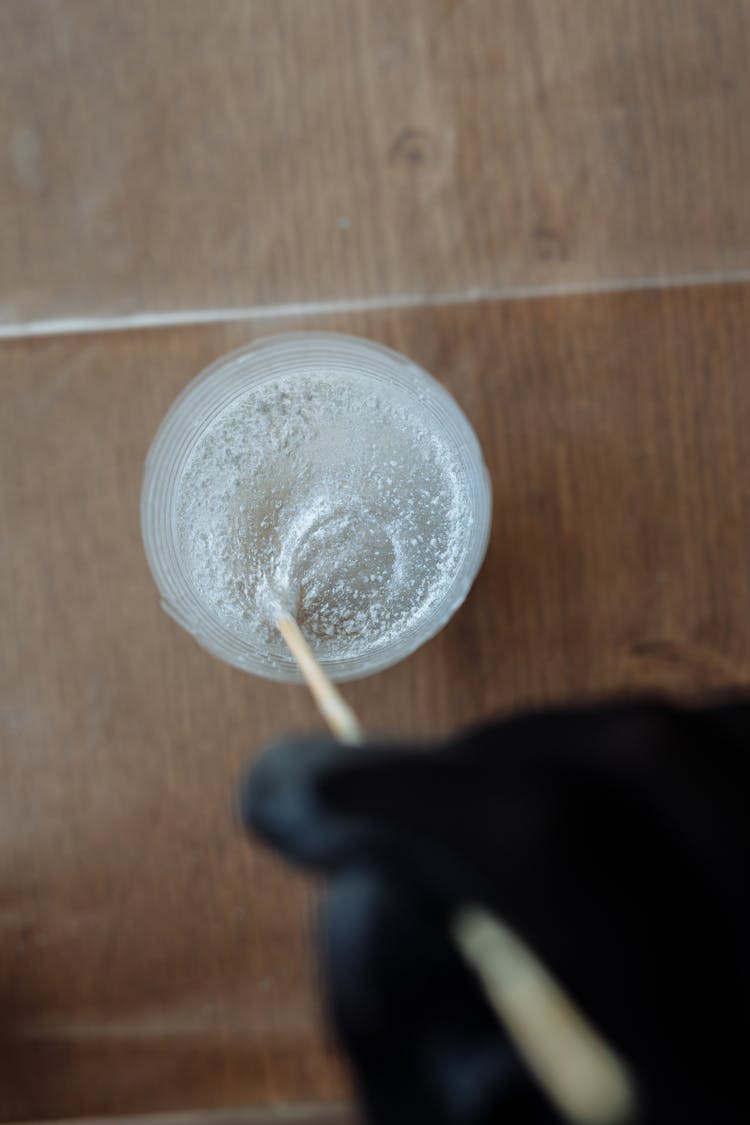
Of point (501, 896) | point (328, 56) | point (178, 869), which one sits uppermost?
point (328, 56)

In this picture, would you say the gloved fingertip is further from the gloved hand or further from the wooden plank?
the wooden plank

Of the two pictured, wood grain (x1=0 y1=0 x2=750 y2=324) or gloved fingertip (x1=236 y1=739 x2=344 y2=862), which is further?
wood grain (x1=0 y1=0 x2=750 y2=324)

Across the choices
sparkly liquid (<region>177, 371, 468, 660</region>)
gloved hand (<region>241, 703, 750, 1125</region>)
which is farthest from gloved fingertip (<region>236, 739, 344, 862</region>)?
sparkly liquid (<region>177, 371, 468, 660</region>)

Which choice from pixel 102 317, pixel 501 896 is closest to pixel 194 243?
pixel 102 317

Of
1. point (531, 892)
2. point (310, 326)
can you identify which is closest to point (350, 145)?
point (310, 326)

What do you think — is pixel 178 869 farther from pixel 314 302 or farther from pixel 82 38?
pixel 82 38

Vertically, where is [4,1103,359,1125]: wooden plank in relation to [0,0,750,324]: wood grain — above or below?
below

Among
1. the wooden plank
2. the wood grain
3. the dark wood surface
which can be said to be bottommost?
the wooden plank
